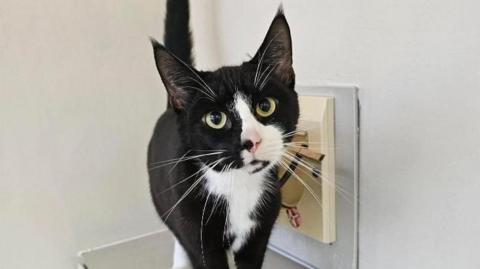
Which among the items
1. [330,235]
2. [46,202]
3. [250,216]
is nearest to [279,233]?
[330,235]

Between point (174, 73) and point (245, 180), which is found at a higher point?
point (174, 73)

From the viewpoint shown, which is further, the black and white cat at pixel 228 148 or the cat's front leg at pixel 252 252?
the cat's front leg at pixel 252 252

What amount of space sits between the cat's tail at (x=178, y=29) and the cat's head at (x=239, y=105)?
0.31m

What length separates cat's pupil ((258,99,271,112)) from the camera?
1.91 feet

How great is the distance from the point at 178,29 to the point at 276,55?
37 centimetres

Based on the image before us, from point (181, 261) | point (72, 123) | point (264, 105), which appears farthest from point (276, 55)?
point (72, 123)

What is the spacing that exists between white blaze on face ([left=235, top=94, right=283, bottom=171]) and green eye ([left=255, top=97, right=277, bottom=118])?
18 mm

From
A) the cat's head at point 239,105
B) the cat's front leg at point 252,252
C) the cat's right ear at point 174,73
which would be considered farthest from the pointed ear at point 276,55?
the cat's front leg at point 252,252

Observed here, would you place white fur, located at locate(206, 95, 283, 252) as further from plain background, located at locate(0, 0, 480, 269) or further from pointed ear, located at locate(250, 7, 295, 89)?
plain background, located at locate(0, 0, 480, 269)

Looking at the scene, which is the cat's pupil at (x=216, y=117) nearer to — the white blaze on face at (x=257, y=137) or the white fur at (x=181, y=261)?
the white blaze on face at (x=257, y=137)

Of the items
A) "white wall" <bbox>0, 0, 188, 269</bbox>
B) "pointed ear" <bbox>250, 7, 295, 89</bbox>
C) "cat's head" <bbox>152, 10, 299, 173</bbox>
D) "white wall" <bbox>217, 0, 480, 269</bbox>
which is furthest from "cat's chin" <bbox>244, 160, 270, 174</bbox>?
"white wall" <bbox>0, 0, 188, 269</bbox>

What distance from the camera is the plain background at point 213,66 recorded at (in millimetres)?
577

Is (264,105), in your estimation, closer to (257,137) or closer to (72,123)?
(257,137)

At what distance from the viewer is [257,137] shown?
0.53m
